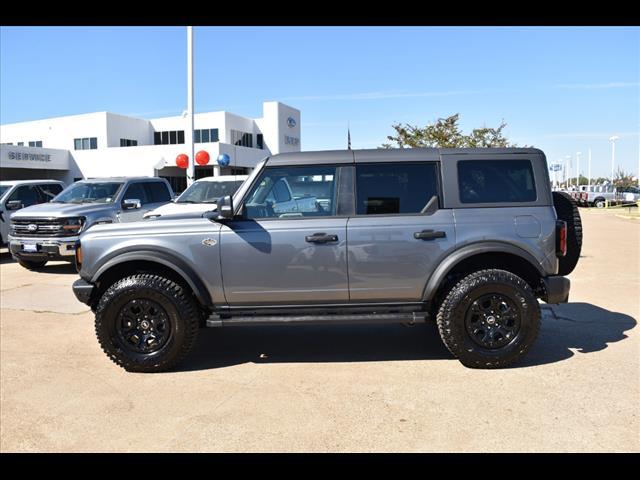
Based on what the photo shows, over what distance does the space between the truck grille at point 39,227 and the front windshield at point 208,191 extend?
88.8 inches

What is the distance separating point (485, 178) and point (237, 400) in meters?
2.90

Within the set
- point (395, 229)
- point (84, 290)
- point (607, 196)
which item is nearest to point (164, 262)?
point (84, 290)

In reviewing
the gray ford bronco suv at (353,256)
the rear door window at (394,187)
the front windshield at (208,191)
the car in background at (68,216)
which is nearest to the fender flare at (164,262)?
the gray ford bronco suv at (353,256)

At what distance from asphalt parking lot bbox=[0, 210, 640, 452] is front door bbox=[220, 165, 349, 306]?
69 cm

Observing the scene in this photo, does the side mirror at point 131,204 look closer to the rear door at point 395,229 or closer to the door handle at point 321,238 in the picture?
the door handle at point 321,238

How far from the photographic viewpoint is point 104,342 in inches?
185

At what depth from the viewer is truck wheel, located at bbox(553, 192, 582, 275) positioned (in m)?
4.96

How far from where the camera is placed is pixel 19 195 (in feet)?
42.1

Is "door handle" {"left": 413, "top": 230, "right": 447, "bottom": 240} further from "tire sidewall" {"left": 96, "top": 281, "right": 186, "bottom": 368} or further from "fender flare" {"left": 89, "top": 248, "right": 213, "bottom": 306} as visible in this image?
"tire sidewall" {"left": 96, "top": 281, "right": 186, "bottom": 368}

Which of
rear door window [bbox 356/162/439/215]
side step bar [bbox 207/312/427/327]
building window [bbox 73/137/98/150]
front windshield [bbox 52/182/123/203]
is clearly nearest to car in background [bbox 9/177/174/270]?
front windshield [bbox 52/182/123/203]

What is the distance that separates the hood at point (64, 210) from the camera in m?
10.2

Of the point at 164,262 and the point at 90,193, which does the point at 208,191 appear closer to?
the point at 90,193

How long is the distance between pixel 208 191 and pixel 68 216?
8.83 feet
